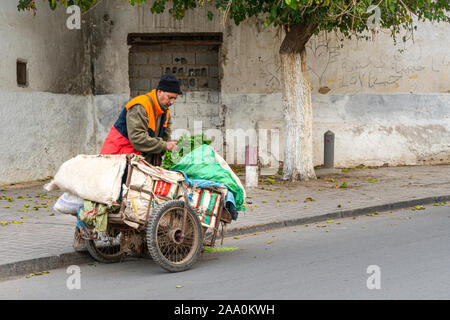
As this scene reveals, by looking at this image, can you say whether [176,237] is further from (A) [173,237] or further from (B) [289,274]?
(B) [289,274]

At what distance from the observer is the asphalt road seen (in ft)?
18.3

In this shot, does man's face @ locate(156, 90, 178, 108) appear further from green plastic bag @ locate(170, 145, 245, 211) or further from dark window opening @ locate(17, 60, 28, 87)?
dark window opening @ locate(17, 60, 28, 87)

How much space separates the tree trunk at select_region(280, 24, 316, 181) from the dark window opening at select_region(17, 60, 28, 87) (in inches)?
219

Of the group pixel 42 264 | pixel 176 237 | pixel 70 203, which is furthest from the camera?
pixel 42 264

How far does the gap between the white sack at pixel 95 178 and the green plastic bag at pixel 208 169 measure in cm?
80

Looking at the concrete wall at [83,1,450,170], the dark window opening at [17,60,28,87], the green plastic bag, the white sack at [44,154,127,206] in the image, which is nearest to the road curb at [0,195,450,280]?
the white sack at [44,154,127,206]

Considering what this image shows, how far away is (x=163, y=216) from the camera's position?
6414mm

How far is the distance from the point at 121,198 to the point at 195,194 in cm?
84

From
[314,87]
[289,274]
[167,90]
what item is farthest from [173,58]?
[289,274]

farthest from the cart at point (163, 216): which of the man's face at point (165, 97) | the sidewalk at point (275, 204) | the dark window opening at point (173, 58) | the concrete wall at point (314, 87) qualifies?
the dark window opening at point (173, 58)

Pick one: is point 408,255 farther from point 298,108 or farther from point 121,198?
A: point 298,108

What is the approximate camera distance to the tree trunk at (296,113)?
44.9ft

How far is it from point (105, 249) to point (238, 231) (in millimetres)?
2212

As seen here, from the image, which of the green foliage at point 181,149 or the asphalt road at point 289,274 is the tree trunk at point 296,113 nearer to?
the asphalt road at point 289,274
